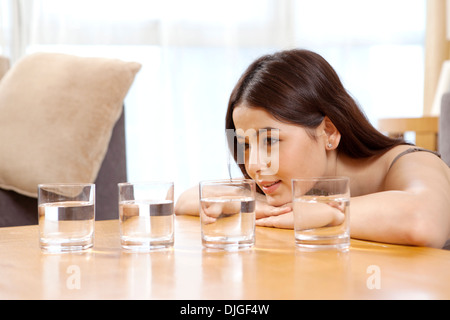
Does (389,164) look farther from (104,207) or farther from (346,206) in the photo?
(104,207)

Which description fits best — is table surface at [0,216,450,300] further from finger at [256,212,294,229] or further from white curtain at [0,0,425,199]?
white curtain at [0,0,425,199]

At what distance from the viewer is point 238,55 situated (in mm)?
3900

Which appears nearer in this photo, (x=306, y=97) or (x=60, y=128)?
(x=306, y=97)

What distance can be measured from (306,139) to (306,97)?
0.29 feet

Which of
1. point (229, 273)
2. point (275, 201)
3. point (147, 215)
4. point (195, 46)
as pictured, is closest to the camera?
point (229, 273)

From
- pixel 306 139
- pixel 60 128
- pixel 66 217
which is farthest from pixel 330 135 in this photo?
pixel 60 128

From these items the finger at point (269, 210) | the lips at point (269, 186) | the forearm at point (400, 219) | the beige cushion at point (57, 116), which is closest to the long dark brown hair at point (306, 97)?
the lips at point (269, 186)

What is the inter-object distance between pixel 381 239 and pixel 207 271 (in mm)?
310

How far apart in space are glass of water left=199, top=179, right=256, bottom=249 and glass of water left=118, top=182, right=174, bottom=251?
1.9 inches

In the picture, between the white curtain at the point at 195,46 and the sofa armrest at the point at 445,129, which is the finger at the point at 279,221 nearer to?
the sofa armrest at the point at 445,129

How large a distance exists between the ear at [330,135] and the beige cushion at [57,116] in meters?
0.92

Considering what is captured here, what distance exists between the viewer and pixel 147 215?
752 mm

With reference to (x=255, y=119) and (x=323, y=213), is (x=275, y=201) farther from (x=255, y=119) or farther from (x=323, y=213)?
(x=323, y=213)

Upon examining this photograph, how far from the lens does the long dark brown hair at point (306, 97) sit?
4.14ft
